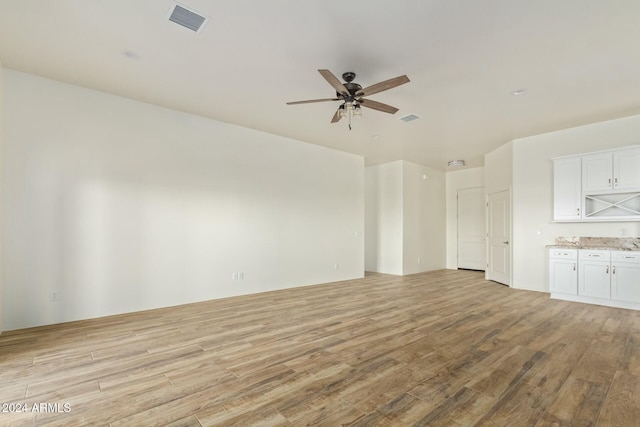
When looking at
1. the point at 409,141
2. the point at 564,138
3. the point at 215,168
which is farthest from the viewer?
the point at 409,141

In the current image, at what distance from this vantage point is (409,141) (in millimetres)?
6332

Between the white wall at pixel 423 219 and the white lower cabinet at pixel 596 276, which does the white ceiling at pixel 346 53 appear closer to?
the white lower cabinet at pixel 596 276

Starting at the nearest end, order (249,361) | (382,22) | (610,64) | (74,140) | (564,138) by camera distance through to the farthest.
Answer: (382,22) → (249,361) → (610,64) → (74,140) → (564,138)

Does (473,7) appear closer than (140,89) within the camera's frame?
Yes

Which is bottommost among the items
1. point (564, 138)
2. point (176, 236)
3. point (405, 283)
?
point (405, 283)

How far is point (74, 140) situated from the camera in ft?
13.2

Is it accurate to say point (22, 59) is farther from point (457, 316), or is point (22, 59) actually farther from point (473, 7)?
point (457, 316)

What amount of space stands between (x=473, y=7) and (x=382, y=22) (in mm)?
734

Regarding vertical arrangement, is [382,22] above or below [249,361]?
above

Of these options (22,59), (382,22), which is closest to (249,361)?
(382,22)

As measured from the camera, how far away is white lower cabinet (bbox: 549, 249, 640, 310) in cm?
468

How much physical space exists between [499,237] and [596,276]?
210 cm

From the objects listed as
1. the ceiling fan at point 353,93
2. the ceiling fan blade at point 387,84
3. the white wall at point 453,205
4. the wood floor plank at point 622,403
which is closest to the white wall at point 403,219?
the white wall at point 453,205

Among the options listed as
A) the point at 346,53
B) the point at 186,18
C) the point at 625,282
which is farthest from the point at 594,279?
the point at 186,18
